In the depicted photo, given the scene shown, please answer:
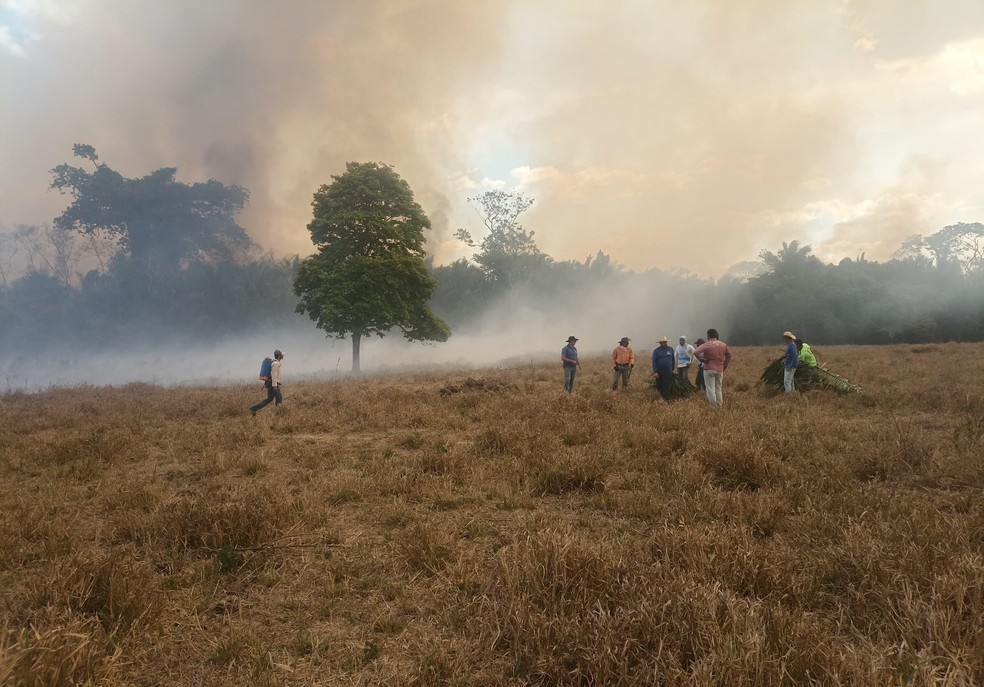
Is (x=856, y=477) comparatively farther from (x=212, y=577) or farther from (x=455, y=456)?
(x=212, y=577)

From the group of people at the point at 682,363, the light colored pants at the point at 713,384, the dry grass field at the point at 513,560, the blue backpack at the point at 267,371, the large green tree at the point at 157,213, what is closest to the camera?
the dry grass field at the point at 513,560

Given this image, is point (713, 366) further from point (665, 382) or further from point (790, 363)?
point (790, 363)

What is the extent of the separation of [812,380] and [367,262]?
76.9 feet

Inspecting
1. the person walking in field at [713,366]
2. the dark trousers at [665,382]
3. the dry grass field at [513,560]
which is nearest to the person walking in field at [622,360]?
the dark trousers at [665,382]

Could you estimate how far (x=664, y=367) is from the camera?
12977 mm

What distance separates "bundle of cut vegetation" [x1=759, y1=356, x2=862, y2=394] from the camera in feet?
Answer: 41.6

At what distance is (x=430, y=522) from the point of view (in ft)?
15.7

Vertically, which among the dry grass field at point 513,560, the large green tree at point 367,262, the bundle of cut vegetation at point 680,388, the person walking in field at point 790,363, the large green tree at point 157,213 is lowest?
the dry grass field at point 513,560

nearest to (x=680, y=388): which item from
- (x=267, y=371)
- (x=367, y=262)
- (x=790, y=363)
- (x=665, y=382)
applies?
(x=665, y=382)

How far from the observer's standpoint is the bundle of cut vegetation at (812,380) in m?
12.7

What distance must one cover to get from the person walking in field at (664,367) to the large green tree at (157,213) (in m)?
75.5

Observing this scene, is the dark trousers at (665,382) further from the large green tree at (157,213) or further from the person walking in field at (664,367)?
the large green tree at (157,213)

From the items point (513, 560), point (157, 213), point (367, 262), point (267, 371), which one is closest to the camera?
point (513, 560)

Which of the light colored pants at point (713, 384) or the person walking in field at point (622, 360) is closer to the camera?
the light colored pants at point (713, 384)
